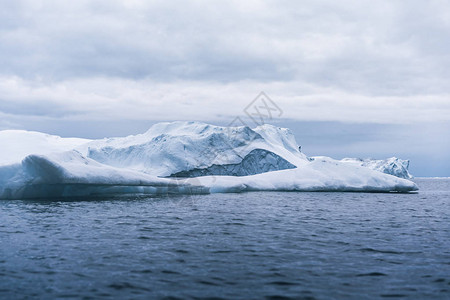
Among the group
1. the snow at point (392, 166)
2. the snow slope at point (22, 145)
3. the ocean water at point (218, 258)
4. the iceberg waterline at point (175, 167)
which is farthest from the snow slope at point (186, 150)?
the snow at point (392, 166)

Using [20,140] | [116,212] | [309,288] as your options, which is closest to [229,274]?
[309,288]

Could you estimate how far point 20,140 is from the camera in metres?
39.9

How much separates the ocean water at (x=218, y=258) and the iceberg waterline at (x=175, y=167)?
657 centimetres

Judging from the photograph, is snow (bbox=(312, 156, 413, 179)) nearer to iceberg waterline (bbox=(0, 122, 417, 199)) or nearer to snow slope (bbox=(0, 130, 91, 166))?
iceberg waterline (bbox=(0, 122, 417, 199))

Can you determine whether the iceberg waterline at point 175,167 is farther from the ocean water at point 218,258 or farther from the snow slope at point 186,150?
the ocean water at point 218,258

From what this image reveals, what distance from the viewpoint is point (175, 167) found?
40.0 meters

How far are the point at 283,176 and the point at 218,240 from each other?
21671 millimetres

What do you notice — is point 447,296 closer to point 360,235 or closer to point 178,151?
point 360,235

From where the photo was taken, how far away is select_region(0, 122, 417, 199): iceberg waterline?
18.6 m

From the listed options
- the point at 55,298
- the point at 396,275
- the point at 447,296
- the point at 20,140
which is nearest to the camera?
the point at 55,298

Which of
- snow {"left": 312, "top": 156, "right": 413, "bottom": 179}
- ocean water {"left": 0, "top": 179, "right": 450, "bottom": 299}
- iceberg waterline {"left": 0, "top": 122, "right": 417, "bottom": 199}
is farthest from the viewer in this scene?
snow {"left": 312, "top": 156, "right": 413, "bottom": 179}

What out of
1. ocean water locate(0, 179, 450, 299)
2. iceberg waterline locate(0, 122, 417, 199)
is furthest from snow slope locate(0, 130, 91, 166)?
ocean water locate(0, 179, 450, 299)

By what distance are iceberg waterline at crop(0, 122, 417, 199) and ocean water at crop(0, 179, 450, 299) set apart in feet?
21.6

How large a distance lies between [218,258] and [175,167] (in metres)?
33.1
